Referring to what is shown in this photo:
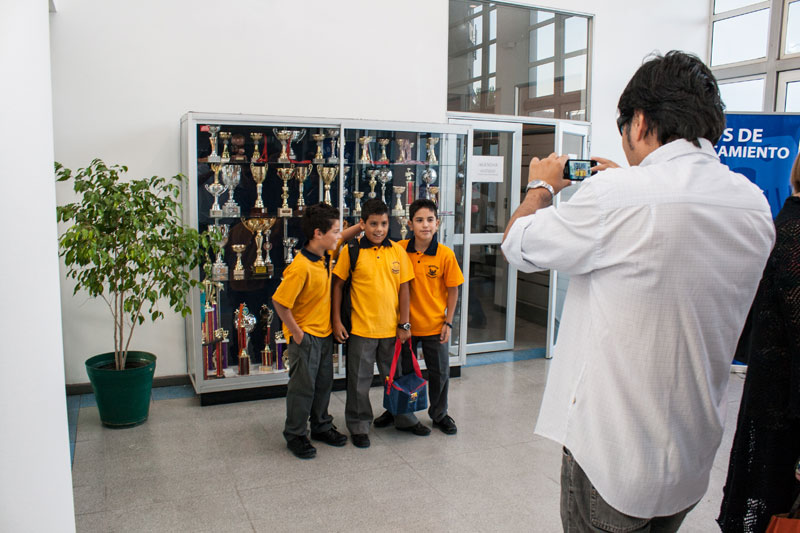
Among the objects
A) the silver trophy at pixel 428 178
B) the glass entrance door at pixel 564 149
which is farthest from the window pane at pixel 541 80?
the silver trophy at pixel 428 178

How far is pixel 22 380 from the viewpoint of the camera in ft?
4.55

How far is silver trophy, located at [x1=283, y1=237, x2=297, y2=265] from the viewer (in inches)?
188

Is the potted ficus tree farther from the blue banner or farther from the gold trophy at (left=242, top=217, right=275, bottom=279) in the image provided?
the blue banner

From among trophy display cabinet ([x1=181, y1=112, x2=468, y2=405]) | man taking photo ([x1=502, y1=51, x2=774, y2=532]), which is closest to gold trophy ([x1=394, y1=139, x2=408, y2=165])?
trophy display cabinet ([x1=181, y1=112, x2=468, y2=405])

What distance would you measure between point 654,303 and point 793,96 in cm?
584

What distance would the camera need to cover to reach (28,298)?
4.68 feet

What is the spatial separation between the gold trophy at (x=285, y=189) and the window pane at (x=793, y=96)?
4.74 meters

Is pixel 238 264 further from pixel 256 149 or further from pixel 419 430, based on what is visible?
pixel 419 430

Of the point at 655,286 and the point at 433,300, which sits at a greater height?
the point at 655,286

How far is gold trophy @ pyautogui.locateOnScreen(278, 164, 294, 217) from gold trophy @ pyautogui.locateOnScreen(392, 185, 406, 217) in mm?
855

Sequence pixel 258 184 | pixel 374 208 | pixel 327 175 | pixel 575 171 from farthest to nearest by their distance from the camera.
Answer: pixel 327 175 → pixel 258 184 → pixel 374 208 → pixel 575 171

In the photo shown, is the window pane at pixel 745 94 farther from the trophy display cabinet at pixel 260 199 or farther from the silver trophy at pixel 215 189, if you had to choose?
the silver trophy at pixel 215 189

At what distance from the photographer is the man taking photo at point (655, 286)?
1.34m

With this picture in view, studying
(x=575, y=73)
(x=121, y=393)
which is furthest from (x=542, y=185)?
(x=575, y=73)
